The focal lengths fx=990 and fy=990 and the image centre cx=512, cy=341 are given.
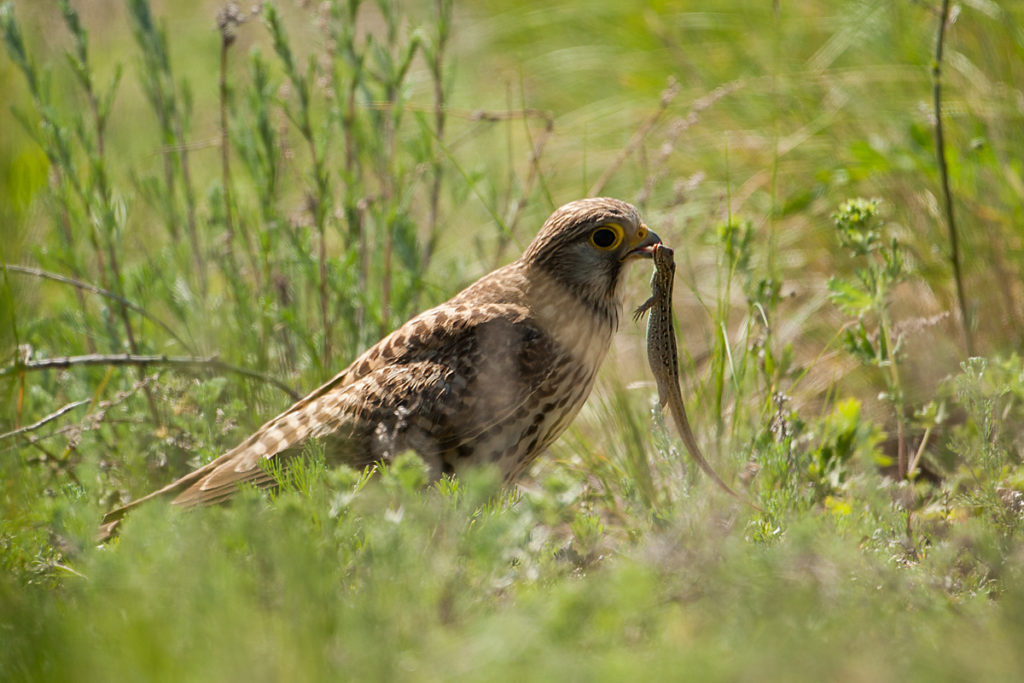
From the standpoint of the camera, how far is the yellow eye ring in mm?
3387

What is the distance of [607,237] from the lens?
11.2 ft

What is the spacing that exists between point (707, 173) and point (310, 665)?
4.55m

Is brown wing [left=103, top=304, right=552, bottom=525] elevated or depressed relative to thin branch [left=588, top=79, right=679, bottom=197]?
depressed

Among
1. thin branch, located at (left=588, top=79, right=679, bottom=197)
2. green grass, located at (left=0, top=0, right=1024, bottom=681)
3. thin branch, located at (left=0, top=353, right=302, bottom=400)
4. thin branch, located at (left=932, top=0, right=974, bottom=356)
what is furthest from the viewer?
thin branch, located at (left=588, top=79, right=679, bottom=197)

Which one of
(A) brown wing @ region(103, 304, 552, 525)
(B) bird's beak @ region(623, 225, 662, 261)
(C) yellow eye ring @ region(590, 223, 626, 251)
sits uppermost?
(C) yellow eye ring @ region(590, 223, 626, 251)

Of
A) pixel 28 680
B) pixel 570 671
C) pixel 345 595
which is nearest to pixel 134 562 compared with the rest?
pixel 28 680

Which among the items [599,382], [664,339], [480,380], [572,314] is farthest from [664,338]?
[599,382]

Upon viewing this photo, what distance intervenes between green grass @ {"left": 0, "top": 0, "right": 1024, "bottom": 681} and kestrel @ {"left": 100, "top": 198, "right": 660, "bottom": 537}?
0.20 metres

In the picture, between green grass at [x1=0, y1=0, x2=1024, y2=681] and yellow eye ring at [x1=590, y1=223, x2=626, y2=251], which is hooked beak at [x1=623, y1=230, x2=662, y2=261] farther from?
green grass at [x1=0, y1=0, x2=1024, y2=681]

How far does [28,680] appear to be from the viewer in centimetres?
199

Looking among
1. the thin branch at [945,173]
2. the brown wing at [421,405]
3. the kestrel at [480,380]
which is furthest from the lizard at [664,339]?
the thin branch at [945,173]

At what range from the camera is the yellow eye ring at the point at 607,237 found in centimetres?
339

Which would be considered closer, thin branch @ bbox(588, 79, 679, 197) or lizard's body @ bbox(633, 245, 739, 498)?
lizard's body @ bbox(633, 245, 739, 498)

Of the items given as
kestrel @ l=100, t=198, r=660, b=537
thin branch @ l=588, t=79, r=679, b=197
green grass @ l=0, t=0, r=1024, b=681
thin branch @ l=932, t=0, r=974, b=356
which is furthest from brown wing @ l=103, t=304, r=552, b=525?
thin branch @ l=932, t=0, r=974, b=356
